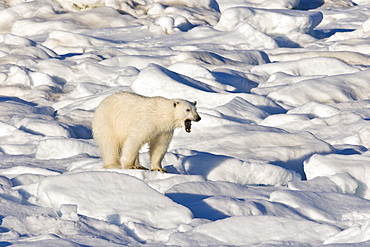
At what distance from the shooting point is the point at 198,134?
880cm

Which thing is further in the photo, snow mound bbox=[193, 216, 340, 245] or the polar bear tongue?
the polar bear tongue

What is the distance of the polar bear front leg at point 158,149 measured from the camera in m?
6.53

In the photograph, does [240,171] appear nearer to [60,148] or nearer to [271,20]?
[60,148]

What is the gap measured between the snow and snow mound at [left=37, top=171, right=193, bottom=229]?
0.04 feet

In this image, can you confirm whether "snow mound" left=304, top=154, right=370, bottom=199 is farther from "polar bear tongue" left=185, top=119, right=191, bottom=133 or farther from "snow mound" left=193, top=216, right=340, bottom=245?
"snow mound" left=193, top=216, right=340, bottom=245

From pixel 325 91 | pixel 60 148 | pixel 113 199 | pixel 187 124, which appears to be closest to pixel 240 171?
pixel 187 124

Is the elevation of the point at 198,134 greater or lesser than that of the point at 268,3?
greater

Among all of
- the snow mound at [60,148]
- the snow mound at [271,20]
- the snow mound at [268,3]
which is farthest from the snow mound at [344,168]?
the snow mound at [268,3]

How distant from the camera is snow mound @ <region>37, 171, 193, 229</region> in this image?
4.73 meters

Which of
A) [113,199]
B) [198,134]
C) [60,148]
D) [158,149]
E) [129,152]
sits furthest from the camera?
[198,134]

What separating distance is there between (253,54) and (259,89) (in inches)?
152

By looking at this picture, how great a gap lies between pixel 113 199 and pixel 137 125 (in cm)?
164

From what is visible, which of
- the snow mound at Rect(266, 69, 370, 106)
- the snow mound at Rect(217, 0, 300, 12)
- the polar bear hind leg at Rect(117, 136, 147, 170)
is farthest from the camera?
the snow mound at Rect(217, 0, 300, 12)

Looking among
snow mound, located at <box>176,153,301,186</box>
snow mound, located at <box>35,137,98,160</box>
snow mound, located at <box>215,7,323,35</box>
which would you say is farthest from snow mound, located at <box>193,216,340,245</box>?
snow mound, located at <box>215,7,323,35</box>
